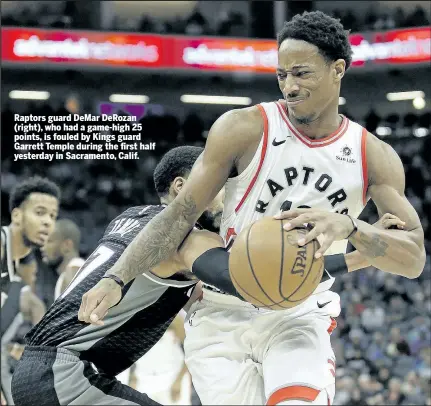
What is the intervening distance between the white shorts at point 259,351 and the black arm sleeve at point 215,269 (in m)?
0.26

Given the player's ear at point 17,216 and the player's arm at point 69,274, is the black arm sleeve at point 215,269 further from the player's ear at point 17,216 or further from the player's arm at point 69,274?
the player's arm at point 69,274

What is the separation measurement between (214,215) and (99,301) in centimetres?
88

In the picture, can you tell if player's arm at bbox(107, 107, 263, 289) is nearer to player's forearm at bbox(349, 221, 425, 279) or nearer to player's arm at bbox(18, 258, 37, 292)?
player's forearm at bbox(349, 221, 425, 279)

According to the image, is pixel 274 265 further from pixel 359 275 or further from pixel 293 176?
pixel 359 275

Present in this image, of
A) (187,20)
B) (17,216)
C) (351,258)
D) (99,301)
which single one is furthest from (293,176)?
(187,20)

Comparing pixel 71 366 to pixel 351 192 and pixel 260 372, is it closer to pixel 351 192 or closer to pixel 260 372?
Result: pixel 260 372

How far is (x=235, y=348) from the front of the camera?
3.35 m

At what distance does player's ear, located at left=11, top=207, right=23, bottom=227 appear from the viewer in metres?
6.39

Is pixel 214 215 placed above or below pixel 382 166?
below

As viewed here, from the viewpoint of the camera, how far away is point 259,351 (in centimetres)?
330

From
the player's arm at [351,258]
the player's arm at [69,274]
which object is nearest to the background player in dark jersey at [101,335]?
the player's arm at [351,258]

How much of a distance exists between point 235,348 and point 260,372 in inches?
5.3

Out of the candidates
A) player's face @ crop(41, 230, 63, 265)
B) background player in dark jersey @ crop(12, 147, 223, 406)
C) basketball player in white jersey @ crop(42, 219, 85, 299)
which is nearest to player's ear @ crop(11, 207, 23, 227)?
basketball player in white jersey @ crop(42, 219, 85, 299)

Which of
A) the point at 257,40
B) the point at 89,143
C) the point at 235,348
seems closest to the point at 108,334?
the point at 235,348
